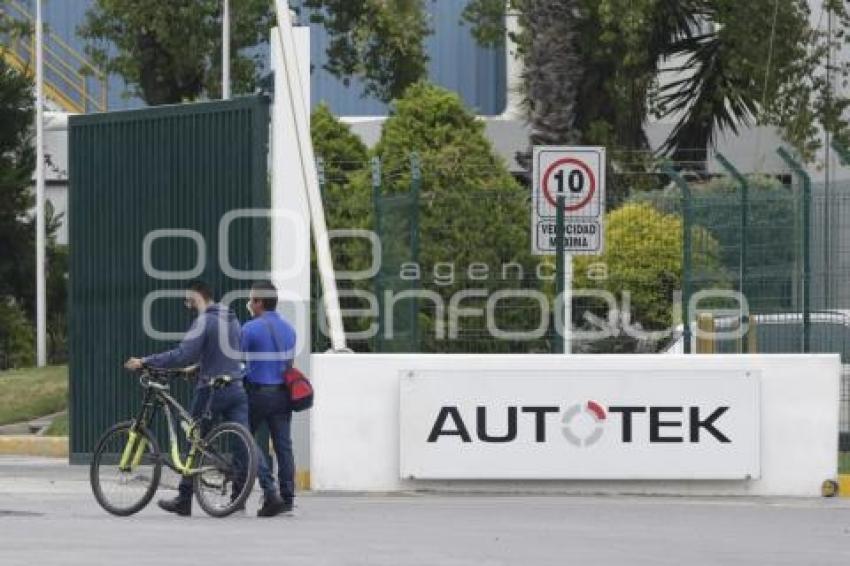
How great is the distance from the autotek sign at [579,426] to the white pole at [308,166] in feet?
5.23

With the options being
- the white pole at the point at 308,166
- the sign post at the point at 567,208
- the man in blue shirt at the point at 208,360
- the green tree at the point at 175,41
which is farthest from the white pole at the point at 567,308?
the green tree at the point at 175,41

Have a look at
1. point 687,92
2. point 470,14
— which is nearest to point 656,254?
point 687,92

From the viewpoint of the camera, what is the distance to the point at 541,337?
21281 millimetres

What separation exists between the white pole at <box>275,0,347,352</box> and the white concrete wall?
1007mm

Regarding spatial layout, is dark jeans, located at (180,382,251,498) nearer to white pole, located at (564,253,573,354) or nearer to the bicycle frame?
the bicycle frame

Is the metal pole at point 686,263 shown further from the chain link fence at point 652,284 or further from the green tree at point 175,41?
the green tree at point 175,41

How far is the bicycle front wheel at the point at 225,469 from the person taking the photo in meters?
16.4

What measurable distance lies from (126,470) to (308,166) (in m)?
4.64

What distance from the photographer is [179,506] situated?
16688 mm

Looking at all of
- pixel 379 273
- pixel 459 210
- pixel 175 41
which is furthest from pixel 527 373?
pixel 175 41

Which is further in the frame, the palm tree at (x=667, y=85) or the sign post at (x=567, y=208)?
the palm tree at (x=667, y=85)

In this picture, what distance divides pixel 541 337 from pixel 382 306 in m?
1.54

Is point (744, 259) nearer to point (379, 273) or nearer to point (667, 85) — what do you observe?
point (379, 273)

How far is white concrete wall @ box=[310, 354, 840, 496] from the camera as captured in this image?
759 inches
